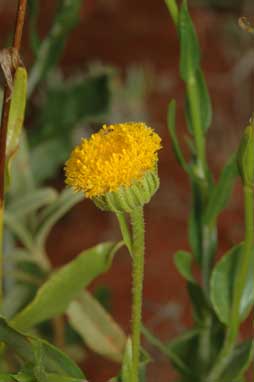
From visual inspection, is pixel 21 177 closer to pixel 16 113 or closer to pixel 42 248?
pixel 42 248

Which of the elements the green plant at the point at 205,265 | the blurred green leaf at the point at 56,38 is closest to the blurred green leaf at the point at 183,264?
the green plant at the point at 205,265

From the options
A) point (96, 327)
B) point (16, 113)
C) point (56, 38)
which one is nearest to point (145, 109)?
point (56, 38)

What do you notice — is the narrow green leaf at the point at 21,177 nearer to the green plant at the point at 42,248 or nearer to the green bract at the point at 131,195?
the green plant at the point at 42,248

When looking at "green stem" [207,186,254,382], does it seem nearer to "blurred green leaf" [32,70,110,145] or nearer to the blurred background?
the blurred background

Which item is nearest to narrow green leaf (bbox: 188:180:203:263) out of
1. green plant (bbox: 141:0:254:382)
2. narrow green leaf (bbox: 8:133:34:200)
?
green plant (bbox: 141:0:254:382)

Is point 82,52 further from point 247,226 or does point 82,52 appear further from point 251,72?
point 247,226

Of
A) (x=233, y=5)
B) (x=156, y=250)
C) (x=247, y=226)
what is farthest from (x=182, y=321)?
(x=233, y=5)

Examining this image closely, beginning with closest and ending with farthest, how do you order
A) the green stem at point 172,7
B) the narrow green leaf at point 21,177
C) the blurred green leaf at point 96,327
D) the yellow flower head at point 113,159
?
the yellow flower head at point 113,159, the green stem at point 172,7, the blurred green leaf at point 96,327, the narrow green leaf at point 21,177
